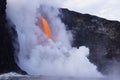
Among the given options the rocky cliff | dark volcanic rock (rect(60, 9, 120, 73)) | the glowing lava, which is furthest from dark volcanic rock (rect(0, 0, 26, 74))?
dark volcanic rock (rect(60, 9, 120, 73))

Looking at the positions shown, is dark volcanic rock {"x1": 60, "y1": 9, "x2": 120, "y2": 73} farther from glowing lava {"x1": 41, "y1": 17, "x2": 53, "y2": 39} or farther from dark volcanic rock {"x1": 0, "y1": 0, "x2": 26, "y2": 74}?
dark volcanic rock {"x1": 0, "y1": 0, "x2": 26, "y2": 74}

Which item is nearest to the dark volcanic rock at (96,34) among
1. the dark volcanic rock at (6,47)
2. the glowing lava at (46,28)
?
the glowing lava at (46,28)

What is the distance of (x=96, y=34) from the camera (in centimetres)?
16800

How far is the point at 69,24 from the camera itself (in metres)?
166

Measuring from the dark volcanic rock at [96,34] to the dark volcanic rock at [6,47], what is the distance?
58.4m

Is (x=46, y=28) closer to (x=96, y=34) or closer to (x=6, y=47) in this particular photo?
(x=96, y=34)

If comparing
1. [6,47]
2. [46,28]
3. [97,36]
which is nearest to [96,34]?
[97,36]

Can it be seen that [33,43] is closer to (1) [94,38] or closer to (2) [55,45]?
(2) [55,45]

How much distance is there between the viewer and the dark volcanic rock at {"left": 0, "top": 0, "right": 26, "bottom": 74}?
93406 mm

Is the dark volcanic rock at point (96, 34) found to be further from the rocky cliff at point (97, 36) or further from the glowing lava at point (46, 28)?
the glowing lava at point (46, 28)

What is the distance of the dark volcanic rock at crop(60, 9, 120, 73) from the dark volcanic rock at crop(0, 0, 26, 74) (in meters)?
58.4

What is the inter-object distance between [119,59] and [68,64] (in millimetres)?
36366

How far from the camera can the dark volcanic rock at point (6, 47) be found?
93.4m

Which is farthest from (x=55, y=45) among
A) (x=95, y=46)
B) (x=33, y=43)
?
(x=95, y=46)
